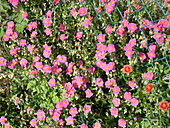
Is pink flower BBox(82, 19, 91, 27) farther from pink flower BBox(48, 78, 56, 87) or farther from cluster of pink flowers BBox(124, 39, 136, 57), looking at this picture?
pink flower BBox(48, 78, 56, 87)

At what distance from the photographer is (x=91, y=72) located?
2.91m

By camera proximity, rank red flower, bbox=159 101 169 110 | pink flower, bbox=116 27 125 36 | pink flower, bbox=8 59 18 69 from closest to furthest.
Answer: red flower, bbox=159 101 169 110 → pink flower, bbox=116 27 125 36 → pink flower, bbox=8 59 18 69

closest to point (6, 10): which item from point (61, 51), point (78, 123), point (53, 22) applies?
point (53, 22)

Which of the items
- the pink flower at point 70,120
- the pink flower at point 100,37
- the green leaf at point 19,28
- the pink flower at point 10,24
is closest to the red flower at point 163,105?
the pink flower at point 70,120

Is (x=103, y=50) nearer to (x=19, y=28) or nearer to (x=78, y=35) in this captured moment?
(x=78, y=35)

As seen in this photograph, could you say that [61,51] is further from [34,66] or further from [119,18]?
[119,18]

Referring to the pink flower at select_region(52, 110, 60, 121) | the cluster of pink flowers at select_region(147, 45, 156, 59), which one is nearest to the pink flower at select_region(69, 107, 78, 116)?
the pink flower at select_region(52, 110, 60, 121)

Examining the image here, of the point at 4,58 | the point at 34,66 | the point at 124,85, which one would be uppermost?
the point at 4,58

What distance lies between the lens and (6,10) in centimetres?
395

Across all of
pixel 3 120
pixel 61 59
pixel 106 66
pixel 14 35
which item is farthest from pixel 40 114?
pixel 14 35

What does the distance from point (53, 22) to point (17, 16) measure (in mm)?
732

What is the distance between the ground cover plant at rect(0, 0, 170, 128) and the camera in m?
2.69

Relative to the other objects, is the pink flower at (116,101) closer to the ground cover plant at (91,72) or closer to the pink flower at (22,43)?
the ground cover plant at (91,72)

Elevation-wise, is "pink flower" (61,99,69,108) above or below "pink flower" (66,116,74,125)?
above
